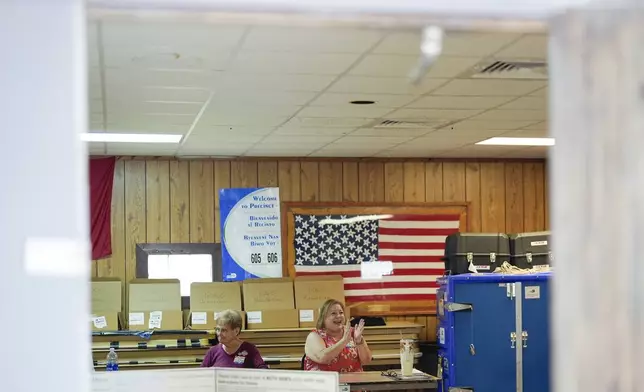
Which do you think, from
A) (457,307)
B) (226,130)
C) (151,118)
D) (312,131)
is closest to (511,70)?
(312,131)

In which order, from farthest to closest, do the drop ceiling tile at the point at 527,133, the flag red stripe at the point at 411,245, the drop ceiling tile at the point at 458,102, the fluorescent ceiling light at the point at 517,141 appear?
the flag red stripe at the point at 411,245 → the fluorescent ceiling light at the point at 517,141 → the drop ceiling tile at the point at 527,133 → the drop ceiling tile at the point at 458,102

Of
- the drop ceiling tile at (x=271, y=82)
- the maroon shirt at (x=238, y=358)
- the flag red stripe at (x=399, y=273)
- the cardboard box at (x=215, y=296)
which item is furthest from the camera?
the flag red stripe at (x=399, y=273)

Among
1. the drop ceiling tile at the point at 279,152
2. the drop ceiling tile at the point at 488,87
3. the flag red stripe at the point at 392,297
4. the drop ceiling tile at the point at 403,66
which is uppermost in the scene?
the drop ceiling tile at the point at 403,66

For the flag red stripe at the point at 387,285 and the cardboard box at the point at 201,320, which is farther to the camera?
the flag red stripe at the point at 387,285

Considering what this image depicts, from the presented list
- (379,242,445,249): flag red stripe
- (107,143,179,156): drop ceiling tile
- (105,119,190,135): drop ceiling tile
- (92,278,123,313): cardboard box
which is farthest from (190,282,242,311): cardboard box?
(105,119,190,135): drop ceiling tile

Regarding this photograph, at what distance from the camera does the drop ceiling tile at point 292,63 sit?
5.43 metres

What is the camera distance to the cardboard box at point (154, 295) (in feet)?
32.5

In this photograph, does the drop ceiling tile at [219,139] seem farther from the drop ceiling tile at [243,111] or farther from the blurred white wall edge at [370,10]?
the blurred white wall edge at [370,10]

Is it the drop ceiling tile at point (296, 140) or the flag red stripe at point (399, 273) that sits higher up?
the drop ceiling tile at point (296, 140)

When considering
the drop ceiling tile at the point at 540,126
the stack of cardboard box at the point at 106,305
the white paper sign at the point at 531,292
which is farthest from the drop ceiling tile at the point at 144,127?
the white paper sign at the point at 531,292

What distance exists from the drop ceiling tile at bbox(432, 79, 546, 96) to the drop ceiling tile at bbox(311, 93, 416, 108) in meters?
0.30

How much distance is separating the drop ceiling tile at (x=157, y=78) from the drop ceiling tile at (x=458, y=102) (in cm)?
173
